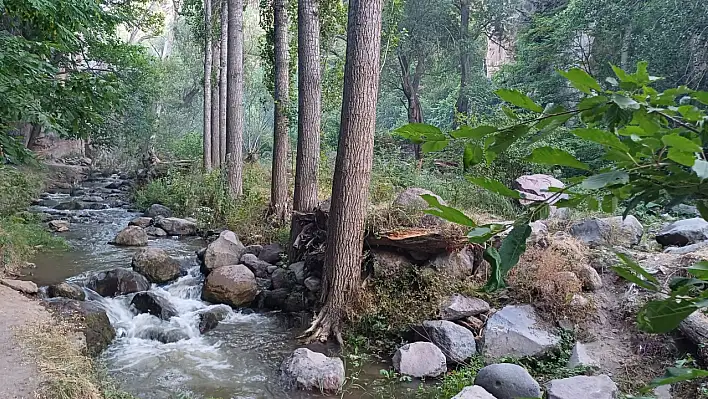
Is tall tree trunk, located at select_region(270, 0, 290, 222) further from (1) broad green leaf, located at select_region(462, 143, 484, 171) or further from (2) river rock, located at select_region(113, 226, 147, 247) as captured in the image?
(1) broad green leaf, located at select_region(462, 143, 484, 171)

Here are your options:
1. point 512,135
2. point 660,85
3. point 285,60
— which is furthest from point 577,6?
point 512,135

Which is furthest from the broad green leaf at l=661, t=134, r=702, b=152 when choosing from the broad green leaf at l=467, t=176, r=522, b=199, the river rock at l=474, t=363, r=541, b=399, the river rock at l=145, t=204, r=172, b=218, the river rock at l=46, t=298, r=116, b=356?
the river rock at l=145, t=204, r=172, b=218

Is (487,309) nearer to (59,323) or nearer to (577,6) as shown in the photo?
(59,323)

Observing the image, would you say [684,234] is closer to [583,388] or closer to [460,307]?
[460,307]

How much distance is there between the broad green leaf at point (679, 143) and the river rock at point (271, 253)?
8.47m

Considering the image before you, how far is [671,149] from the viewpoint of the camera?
22.1 inches

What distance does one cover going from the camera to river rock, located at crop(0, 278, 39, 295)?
7.01m

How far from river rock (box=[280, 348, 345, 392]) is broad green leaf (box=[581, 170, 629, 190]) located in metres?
4.85

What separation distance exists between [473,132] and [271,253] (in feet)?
27.8

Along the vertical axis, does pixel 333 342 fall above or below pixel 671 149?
below

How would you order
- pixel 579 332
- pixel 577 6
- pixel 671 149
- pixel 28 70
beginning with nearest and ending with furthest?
pixel 671 149
pixel 28 70
pixel 579 332
pixel 577 6

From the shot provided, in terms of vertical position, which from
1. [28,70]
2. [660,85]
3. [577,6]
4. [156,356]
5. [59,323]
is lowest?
[156,356]

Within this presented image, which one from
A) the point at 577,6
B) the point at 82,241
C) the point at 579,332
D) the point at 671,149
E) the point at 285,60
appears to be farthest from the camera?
the point at 577,6

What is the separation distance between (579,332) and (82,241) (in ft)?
32.9
